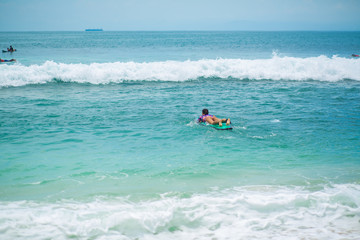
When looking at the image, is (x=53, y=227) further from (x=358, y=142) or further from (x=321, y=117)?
(x=321, y=117)

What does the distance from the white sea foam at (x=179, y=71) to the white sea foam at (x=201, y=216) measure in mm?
17155

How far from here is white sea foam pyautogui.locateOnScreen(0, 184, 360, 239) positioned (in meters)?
5.73

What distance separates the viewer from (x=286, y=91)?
19.8 meters

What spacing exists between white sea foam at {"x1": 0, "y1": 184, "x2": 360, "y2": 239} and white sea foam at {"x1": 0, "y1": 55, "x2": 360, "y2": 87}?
1716 cm

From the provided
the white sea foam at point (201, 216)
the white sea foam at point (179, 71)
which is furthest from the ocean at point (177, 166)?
the white sea foam at point (179, 71)

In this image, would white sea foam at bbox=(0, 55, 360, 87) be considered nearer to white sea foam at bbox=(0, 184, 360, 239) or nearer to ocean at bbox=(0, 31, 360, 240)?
ocean at bbox=(0, 31, 360, 240)

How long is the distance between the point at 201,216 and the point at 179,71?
19498 millimetres

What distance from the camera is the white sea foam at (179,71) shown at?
22.4 m

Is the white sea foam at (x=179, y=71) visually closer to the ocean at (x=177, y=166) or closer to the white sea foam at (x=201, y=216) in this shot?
the ocean at (x=177, y=166)

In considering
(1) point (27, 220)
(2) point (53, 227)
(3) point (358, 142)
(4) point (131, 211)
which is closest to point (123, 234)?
(4) point (131, 211)

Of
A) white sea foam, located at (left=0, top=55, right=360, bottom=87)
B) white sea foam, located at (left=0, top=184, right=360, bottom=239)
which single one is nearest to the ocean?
white sea foam, located at (left=0, top=184, right=360, bottom=239)

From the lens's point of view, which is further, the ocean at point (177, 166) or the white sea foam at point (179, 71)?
the white sea foam at point (179, 71)

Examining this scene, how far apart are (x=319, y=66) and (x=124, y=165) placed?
76.0 feet

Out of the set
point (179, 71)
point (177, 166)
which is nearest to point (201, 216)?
point (177, 166)
